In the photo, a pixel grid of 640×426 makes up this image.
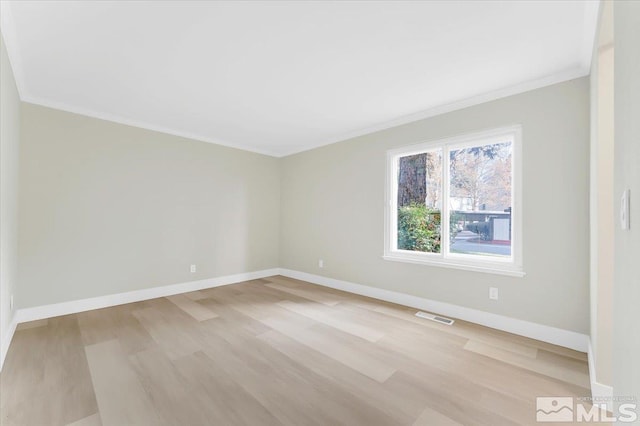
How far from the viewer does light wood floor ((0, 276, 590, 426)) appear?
1675 mm

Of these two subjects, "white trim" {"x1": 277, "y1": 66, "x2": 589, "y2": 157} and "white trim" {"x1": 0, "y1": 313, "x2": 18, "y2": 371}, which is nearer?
"white trim" {"x1": 0, "y1": 313, "x2": 18, "y2": 371}

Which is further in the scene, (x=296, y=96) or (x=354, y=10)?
(x=296, y=96)

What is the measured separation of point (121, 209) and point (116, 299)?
3.86 feet

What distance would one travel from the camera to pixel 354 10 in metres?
1.76

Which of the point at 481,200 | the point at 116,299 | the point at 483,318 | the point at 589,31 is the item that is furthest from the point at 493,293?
the point at 116,299

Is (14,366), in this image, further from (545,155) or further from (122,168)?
(545,155)

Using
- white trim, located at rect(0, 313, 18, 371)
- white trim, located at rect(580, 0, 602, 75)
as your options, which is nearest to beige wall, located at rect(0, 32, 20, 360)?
white trim, located at rect(0, 313, 18, 371)

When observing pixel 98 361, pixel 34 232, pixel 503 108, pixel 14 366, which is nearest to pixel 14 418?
pixel 98 361

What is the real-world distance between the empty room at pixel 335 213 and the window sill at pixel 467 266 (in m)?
0.03

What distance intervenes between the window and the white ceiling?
539mm

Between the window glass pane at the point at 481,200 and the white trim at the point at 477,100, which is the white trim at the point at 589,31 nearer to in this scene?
the white trim at the point at 477,100

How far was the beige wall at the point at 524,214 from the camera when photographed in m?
2.48

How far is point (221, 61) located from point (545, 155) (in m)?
3.11

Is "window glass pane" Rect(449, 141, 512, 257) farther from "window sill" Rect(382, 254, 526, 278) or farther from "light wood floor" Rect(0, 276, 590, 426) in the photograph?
"light wood floor" Rect(0, 276, 590, 426)
